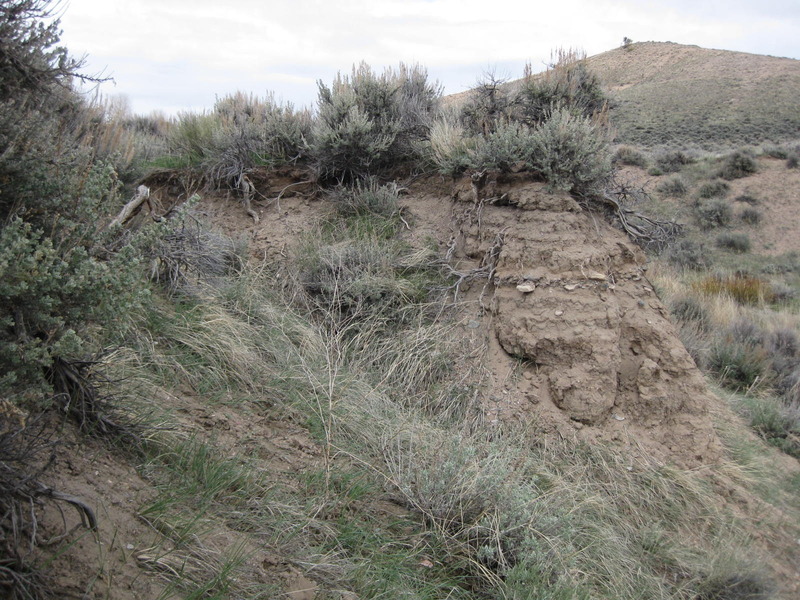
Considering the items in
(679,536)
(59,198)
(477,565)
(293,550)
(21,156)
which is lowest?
(679,536)

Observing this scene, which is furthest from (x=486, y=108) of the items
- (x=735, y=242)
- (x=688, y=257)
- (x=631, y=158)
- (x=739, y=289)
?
(x=631, y=158)

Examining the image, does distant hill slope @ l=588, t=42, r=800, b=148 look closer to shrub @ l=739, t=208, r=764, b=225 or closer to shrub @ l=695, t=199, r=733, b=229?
shrub @ l=695, t=199, r=733, b=229

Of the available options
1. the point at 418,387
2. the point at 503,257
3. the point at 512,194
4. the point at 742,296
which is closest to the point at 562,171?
the point at 512,194

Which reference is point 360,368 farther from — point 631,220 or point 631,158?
point 631,158

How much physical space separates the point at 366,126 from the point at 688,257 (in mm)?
12652

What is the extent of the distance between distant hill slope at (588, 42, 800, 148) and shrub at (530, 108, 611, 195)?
20.9m

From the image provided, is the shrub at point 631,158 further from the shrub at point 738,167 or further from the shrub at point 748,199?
the shrub at point 748,199

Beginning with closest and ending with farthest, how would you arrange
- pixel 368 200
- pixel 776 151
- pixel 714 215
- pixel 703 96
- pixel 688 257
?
1. pixel 368 200
2. pixel 688 257
3. pixel 714 215
4. pixel 776 151
5. pixel 703 96

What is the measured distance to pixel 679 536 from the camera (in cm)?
477

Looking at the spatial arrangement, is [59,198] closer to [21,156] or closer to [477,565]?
[21,156]

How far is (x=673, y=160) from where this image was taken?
954 inches

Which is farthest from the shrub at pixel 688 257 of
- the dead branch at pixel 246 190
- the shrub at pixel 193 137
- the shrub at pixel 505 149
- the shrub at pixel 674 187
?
the shrub at pixel 193 137

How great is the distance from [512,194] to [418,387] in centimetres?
234

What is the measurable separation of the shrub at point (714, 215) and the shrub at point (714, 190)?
1187mm
